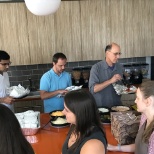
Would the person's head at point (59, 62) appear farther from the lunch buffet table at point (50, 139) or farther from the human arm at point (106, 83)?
the lunch buffet table at point (50, 139)

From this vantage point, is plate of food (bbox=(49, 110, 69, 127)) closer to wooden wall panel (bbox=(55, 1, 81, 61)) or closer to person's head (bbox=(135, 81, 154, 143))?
person's head (bbox=(135, 81, 154, 143))

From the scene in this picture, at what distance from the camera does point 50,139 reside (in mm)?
2002

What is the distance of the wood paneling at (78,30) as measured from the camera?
3730 millimetres

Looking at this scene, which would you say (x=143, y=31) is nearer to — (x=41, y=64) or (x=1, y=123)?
(x=41, y=64)

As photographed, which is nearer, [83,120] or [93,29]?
[83,120]

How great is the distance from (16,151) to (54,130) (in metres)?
1.17

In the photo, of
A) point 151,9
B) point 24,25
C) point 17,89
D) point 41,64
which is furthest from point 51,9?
point 151,9

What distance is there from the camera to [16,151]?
3.37 ft

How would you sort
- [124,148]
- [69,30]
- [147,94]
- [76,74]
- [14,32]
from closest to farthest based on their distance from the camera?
1. [147,94]
2. [124,148]
3. [14,32]
4. [69,30]
5. [76,74]

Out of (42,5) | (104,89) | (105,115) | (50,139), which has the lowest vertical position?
(50,139)

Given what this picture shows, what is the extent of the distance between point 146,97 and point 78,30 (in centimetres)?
255

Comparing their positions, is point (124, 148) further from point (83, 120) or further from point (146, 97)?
point (83, 120)

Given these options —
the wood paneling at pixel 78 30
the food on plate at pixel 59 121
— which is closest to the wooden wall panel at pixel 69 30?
the wood paneling at pixel 78 30

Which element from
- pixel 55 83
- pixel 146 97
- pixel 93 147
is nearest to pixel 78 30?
pixel 55 83
